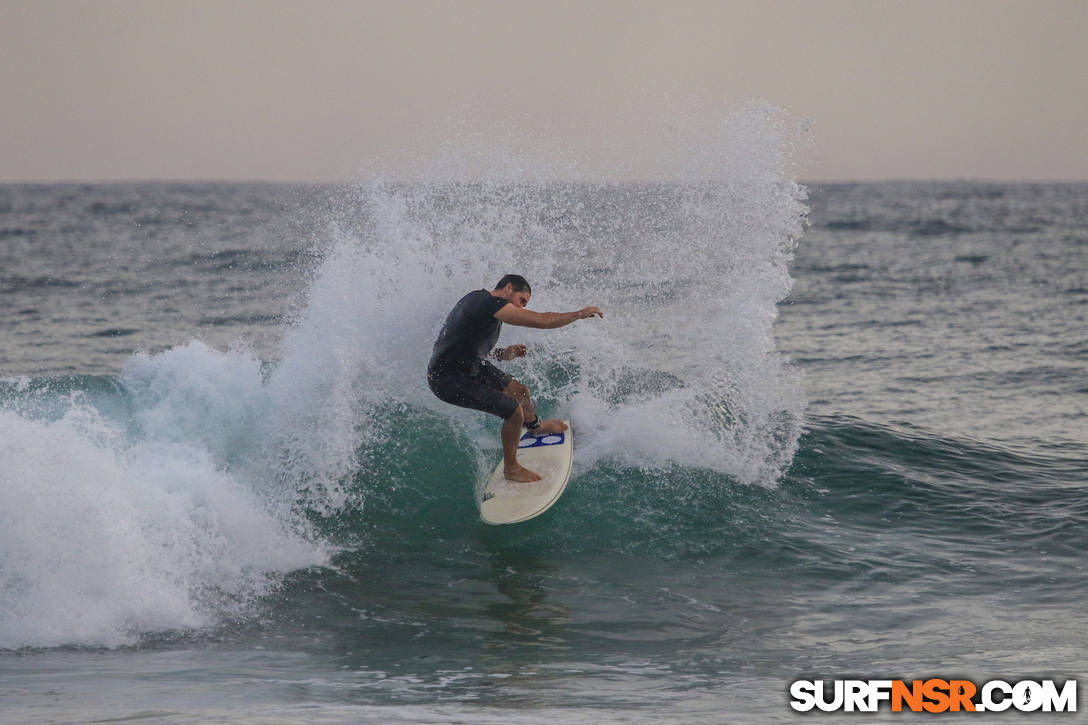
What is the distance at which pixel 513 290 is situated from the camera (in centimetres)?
906

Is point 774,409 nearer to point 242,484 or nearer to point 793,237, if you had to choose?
point 793,237

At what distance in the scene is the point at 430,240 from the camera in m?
11.2

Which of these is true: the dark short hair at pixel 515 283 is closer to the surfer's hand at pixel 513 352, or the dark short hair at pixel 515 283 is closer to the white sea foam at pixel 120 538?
the surfer's hand at pixel 513 352

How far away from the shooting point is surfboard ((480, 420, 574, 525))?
31.1ft

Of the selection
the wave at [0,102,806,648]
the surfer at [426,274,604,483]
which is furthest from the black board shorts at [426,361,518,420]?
the wave at [0,102,806,648]

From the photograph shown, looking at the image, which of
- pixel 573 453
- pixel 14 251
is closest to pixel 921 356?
→ pixel 573 453

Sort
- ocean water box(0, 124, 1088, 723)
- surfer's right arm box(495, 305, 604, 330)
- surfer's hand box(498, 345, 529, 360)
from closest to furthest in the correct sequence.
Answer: ocean water box(0, 124, 1088, 723) → surfer's right arm box(495, 305, 604, 330) → surfer's hand box(498, 345, 529, 360)

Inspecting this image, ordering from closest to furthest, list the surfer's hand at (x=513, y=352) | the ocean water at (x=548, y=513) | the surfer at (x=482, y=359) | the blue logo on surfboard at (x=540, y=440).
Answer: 1. the ocean water at (x=548, y=513)
2. the surfer at (x=482, y=359)
3. the surfer's hand at (x=513, y=352)
4. the blue logo on surfboard at (x=540, y=440)

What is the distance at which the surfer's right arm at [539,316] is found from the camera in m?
8.55

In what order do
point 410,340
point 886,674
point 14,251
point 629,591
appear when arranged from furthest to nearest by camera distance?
1. point 14,251
2. point 410,340
3. point 629,591
4. point 886,674

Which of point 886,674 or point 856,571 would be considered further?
point 856,571

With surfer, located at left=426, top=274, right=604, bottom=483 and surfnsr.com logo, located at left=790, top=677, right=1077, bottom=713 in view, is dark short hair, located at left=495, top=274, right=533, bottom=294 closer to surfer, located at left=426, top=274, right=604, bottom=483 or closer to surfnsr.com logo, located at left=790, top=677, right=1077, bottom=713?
surfer, located at left=426, top=274, right=604, bottom=483

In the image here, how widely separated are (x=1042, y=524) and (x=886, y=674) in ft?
14.4

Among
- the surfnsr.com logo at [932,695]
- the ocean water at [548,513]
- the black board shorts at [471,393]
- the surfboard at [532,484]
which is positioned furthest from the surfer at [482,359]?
the surfnsr.com logo at [932,695]
